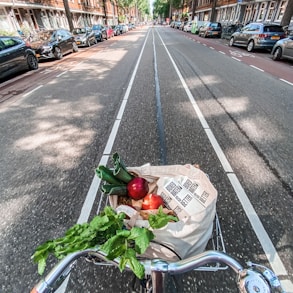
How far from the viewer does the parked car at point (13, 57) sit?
Answer: 25.7ft

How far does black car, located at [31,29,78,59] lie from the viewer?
11.1 meters

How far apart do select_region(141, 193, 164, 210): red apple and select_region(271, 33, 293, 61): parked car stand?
11.2 m

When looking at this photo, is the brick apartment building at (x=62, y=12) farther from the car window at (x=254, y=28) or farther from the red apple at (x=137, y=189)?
the red apple at (x=137, y=189)

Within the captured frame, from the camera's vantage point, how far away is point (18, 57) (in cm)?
855

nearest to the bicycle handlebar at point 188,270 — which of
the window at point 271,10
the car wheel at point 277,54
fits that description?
the car wheel at point 277,54

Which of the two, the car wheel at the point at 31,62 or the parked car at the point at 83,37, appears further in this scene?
the parked car at the point at 83,37

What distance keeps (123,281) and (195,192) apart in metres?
0.98

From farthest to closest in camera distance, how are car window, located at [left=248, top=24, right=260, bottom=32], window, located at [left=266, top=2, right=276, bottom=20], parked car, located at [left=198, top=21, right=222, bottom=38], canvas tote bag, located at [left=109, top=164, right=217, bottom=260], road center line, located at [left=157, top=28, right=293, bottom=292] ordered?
parked car, located at [left=198, top=21, right=222, bottom=38] < window, located at [left=266, top=2, right=276, bottom=20] < car window, located at [left=248, top=24, right=260, bottom=32] < road center line, located at [left=157, top=28, right=293, bottom=292] < canvas tote bag, located at [left=109, top=164, right=217, bottom=260]

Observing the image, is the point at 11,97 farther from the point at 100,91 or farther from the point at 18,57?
the point at 18,57

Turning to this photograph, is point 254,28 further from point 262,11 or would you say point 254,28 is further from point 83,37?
point 262,11

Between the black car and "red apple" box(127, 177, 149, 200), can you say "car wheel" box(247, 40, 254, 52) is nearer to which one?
the black car

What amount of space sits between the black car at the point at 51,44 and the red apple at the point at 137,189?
12.4 metres

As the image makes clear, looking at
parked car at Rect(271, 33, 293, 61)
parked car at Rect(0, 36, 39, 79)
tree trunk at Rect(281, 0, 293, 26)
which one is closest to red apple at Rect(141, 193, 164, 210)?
parked car at Rect(0, 36, 39, 79)

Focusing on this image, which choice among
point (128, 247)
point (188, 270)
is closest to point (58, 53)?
point (128, 247)
